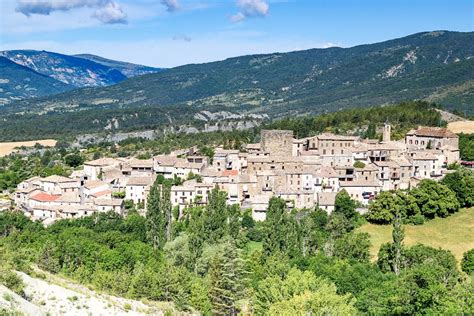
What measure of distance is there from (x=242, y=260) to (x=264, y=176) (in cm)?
2286

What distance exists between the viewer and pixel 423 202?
6700 centimetres

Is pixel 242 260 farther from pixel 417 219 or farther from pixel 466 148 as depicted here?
pixel 466 148

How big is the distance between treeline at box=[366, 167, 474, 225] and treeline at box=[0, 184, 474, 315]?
2.93m

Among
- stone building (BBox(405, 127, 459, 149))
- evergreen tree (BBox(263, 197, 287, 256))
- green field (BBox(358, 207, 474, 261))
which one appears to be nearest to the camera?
evergreen tree (BBox(263, 197, 287, 256))

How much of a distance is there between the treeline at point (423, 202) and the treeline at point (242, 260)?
293 cm

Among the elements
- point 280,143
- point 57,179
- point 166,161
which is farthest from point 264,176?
point 57,179

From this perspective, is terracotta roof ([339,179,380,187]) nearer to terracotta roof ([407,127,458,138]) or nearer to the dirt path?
terracotta roof ([407,127,458,138])

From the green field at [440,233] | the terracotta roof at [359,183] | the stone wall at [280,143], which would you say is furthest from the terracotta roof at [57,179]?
the green field at [440,233]

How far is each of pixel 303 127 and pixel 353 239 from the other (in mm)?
47337

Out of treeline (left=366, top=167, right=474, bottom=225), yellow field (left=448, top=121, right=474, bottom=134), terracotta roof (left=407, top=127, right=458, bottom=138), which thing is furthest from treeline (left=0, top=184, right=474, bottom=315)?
yellow field (left=448, top=121, right=474, bottom=134)

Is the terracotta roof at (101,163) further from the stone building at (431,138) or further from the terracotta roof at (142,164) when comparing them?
the stone building at (431,138)

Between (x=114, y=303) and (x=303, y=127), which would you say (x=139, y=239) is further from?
(x=303, y=127)

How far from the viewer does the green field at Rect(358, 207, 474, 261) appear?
60.3 meters

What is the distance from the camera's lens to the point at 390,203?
66.4 meters
